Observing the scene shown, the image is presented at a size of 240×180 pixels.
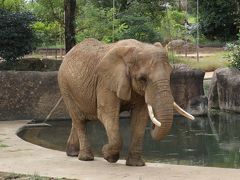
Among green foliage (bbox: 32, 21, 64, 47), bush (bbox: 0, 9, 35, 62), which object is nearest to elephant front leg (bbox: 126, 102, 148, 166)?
bush (bbox: 0, 9, 35, 62)

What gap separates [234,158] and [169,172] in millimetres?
2799

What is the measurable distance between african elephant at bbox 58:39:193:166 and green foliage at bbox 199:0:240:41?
2804cm

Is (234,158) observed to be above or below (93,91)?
below

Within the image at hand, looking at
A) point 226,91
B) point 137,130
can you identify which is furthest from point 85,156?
point 226,91

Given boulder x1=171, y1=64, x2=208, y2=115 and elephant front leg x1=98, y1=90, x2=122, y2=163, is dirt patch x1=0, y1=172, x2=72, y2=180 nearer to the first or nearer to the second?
elephant front leg x1=98, y1=90, x2=122, y2=163

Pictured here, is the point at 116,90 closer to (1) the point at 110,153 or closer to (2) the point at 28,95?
(1) the point at 110,153

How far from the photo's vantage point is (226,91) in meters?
18.7

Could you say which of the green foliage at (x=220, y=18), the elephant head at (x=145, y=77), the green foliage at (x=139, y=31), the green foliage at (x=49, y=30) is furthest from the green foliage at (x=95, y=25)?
the elephant head at (x=145, y=77)

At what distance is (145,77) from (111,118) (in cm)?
90

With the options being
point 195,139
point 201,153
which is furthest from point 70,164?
point 195,139

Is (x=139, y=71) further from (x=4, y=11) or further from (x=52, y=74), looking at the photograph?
(x=4, y=11)

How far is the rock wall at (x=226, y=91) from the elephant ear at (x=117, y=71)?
992 cm

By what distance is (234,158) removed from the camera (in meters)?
10.9

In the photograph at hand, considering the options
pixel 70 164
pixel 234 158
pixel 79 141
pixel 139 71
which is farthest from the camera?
pixel 234 158
